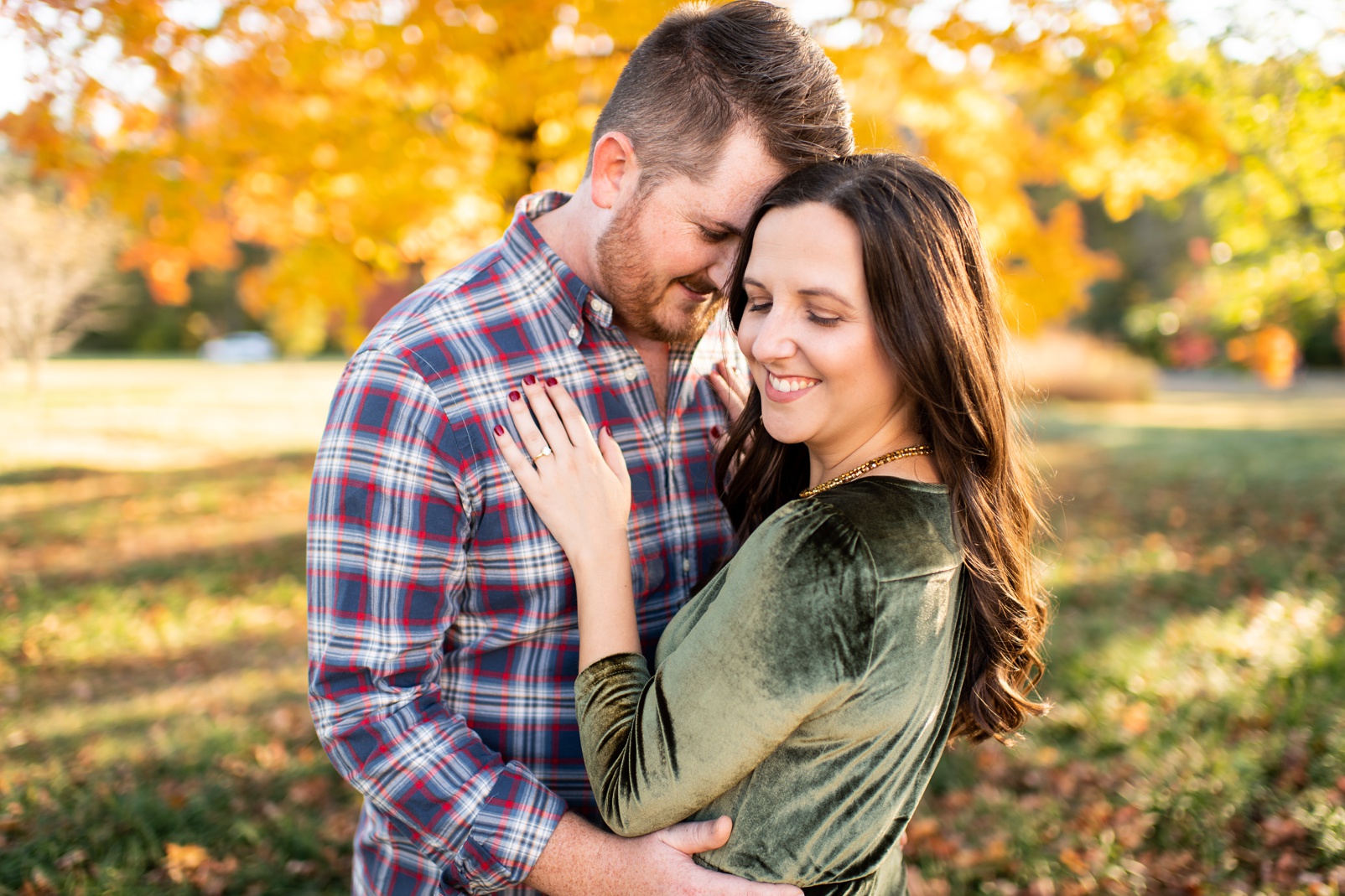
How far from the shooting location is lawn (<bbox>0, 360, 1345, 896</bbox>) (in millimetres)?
3502

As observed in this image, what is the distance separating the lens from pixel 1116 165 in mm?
6340

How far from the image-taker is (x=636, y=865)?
5.40ft

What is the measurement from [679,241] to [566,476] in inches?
22.4

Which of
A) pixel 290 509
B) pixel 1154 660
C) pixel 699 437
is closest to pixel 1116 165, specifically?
pixel 1154 660

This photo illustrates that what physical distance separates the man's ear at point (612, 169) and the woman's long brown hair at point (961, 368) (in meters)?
0.31

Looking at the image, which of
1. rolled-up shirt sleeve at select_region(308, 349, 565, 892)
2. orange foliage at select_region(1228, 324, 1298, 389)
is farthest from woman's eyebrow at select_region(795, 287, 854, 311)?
orange foliage at select_region(1228, 324, 1298, 389)

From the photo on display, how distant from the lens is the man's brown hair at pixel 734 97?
6.17ft

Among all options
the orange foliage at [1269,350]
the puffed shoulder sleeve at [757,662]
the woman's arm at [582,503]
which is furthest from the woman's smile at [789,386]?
the orange foliage at [1269,350]

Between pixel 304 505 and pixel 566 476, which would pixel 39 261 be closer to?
pixel 304 505

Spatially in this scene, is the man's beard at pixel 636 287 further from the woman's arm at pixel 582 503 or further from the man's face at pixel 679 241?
the woman's arm at pixel 582 503

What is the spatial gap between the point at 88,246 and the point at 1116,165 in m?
22.0

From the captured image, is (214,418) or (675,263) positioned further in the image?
(214,418)

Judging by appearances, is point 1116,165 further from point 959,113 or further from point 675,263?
point 675,263

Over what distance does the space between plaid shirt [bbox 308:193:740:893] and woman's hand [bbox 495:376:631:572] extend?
4 centimetres
